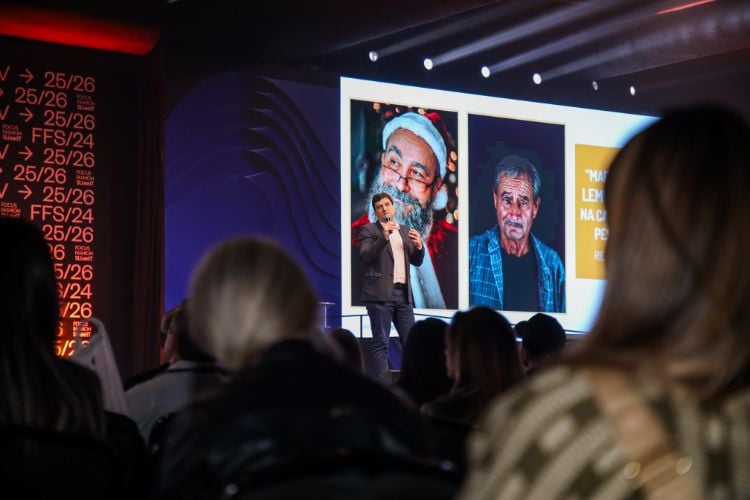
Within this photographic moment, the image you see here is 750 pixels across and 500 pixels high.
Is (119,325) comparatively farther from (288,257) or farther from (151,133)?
(288,257)

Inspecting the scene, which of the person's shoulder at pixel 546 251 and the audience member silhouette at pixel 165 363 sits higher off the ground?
the person's shoulder at pixel 546 251

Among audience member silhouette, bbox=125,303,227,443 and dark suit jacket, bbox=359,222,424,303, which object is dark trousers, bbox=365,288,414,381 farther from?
audience member silhouette, bbox=125,303,227,443

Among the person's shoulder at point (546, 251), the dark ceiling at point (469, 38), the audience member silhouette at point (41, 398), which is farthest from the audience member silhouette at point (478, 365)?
the person's shoulder at point (546, 251)

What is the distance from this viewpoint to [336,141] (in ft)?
30.4

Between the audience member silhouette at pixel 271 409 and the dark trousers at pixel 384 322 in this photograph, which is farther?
the dark trousers at pixel 384 322

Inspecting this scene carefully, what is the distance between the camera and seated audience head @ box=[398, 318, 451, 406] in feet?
11.2

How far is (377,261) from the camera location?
8617 mm

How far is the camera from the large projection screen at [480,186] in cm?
930

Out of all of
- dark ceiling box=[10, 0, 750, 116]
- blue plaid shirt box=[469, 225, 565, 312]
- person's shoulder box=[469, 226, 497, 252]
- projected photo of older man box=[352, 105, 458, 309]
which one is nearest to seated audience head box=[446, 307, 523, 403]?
dark ceiling box=[10, 0, 750, 116]

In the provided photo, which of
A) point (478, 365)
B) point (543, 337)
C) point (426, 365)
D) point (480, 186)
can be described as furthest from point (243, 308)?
point (480, 186)

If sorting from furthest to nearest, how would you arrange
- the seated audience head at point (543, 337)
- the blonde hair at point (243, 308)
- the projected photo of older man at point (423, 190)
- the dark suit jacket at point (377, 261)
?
the projected photo of older man at point (423, 190)
the dark suit jacket at point (377, 261)
the seated audience head at point (543, 337)
the blonde hair at point (243, 308)

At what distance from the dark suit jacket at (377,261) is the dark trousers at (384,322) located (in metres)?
0.06

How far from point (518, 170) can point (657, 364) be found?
9742 millimetres

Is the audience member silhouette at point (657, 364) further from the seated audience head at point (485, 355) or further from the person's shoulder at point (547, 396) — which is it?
the seated audience head at point (485, 355)
